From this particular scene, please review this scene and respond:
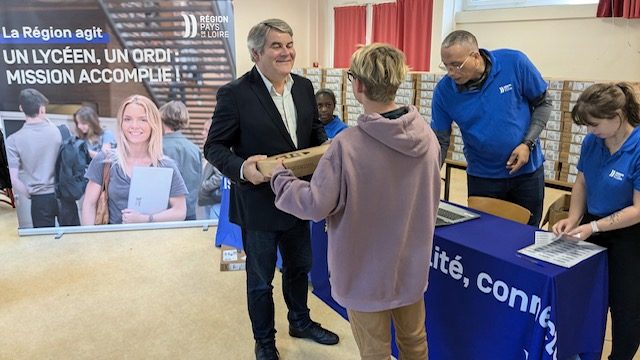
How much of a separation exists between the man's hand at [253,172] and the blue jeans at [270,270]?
305 mm

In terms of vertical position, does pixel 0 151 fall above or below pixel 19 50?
below

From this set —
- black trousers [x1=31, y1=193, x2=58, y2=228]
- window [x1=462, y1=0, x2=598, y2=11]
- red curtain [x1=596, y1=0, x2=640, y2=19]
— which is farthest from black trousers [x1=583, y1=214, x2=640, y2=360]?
window [x1=462, y1=0, x2=598, y2=11]

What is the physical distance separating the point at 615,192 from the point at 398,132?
863 mm

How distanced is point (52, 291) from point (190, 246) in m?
0.93

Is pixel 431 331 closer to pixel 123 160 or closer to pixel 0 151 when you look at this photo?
pixel 123 160

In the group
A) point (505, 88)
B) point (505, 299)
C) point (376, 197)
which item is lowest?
point (505, 299)

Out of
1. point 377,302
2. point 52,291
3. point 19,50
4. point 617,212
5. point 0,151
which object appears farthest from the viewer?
point 0,151

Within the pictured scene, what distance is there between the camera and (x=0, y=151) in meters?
4.18

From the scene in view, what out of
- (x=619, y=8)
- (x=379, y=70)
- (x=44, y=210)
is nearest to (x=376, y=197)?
(x=379, y=70)

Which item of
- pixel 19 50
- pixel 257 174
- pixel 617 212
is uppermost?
pixel 19 50

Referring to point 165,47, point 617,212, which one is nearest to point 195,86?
point 165,47

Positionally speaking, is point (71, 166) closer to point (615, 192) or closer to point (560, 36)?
point (615, 192)

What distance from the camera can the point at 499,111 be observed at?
212 centimetres

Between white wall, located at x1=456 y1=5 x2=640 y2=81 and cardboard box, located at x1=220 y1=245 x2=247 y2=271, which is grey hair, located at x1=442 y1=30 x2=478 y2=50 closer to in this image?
cardboard box, located at x1=220 y1=245 x2=247 y2=271
